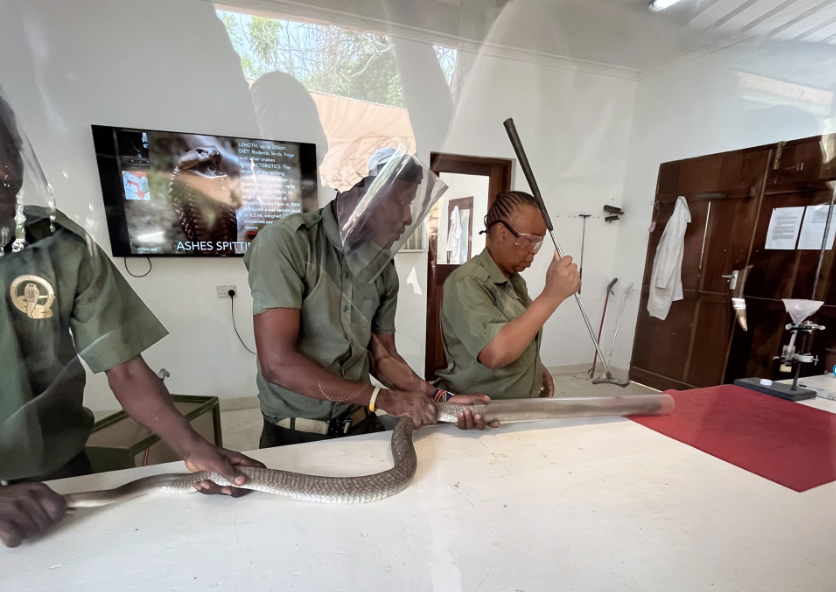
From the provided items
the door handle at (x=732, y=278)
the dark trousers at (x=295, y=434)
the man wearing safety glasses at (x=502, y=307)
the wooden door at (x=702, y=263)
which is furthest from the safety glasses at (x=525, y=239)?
the door handle at (x=732, y=278)

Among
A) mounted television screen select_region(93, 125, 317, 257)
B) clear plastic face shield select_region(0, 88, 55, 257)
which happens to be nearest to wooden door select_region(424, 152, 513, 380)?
mounted television screen select_region(93, 125, 317, 257)

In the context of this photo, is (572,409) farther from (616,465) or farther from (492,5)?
(492,5)

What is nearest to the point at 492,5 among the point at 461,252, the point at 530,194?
the point at 530,194

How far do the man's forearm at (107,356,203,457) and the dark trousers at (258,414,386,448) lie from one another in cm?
26

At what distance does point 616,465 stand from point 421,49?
1.08 meters

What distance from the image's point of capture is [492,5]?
99 centimetres

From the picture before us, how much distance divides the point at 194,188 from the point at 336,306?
438 millimetres

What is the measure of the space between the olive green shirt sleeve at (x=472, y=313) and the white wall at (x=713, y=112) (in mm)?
916

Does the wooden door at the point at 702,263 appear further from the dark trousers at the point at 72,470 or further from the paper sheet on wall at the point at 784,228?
the dark trousers at the point at 72,470

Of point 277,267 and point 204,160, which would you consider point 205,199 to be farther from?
point 277,267

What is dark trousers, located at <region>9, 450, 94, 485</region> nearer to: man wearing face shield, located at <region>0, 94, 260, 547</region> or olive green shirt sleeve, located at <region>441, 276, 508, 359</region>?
man wearing face shield, located at <region>0, 94, 260, 547</region>

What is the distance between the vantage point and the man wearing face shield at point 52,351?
47 cm

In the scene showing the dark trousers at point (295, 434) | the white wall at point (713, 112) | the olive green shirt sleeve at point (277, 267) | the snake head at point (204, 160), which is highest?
the white wall at point (713, 112)

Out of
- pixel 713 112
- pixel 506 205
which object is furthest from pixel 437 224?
pixel 713 112
